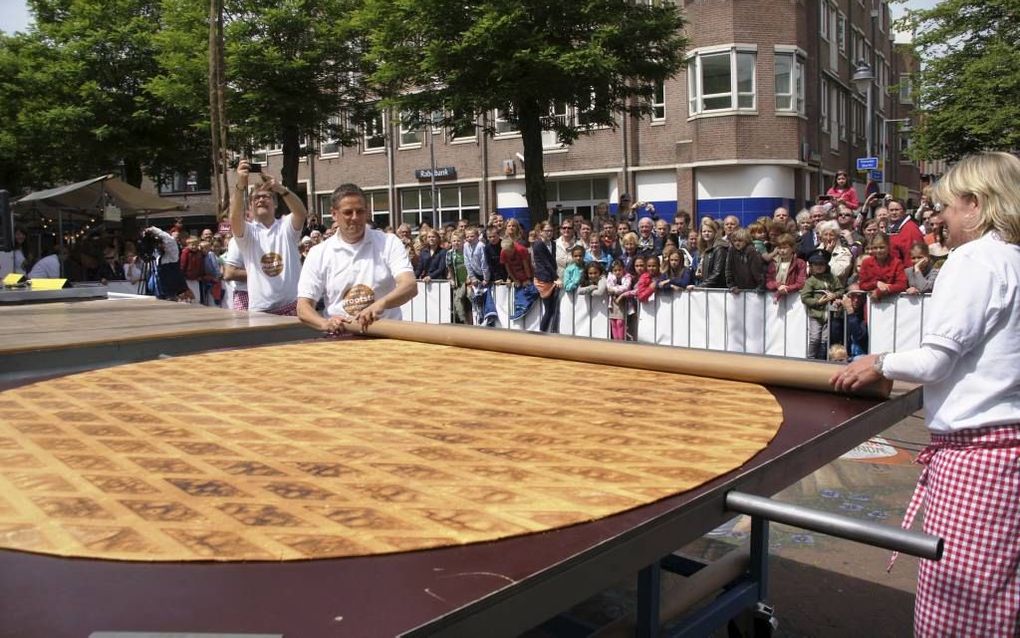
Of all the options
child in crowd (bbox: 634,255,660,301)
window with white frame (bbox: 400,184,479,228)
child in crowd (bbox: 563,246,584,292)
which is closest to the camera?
child in crowd (bbox: 634,255,660,301)

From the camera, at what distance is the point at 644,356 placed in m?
3.15

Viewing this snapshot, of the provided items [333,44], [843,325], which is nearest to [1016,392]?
[843,325]

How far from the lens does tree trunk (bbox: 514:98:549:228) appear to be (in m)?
19.3

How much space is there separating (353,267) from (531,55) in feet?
47.1

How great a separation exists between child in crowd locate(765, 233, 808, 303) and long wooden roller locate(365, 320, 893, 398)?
632cm

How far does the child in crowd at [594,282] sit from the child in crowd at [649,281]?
1.98 feet

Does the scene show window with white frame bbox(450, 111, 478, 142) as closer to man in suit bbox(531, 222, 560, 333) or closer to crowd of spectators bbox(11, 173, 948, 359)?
crowd of spectators bbox(11, 173, 948, 359)

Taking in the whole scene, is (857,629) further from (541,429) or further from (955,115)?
(955,115)

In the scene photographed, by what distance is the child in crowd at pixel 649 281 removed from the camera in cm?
1056

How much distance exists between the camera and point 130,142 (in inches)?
1148

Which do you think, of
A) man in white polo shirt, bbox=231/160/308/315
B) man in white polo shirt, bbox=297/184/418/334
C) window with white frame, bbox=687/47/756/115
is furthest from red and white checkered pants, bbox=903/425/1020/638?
window with white frame, bbox=687/47/756/115

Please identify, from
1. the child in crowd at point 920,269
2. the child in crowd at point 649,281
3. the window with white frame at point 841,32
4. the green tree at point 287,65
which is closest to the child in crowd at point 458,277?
the child in crowd at point 649,281

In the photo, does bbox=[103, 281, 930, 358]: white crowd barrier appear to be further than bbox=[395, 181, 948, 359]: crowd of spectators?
No

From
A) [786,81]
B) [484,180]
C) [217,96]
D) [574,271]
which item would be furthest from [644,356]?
[484,180]
